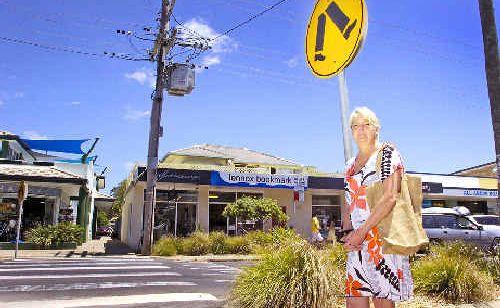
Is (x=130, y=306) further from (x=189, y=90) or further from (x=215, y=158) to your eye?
(x=215, y=158)

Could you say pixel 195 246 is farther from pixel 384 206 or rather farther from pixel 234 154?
pixel 234 154

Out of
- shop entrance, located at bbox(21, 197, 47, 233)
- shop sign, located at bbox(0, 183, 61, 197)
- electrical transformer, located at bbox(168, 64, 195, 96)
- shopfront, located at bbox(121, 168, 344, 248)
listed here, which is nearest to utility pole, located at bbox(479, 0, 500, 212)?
electrical transformer, located at bbox(168, 64, 195, 96)

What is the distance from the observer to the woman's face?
3277 millimetres

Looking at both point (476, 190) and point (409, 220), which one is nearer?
point (409, 220)

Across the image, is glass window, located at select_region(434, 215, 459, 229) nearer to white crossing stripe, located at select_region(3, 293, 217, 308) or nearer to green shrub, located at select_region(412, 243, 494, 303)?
green shrub, located at select_region(412, 243, 494, 303)

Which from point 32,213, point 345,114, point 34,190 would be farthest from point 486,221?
point 32,213

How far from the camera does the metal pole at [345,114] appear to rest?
4.10 m

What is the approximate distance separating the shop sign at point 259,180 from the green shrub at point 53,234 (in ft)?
23.5

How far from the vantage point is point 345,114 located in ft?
14.0

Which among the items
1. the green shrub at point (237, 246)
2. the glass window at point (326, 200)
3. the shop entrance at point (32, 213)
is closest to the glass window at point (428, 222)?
the green shrub at point (237, 246)

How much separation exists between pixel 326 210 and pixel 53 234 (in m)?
15.5

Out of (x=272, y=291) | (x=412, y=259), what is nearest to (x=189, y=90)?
(x=412, y=259)

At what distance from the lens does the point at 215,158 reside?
31.2m

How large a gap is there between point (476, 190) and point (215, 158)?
19.1 m
